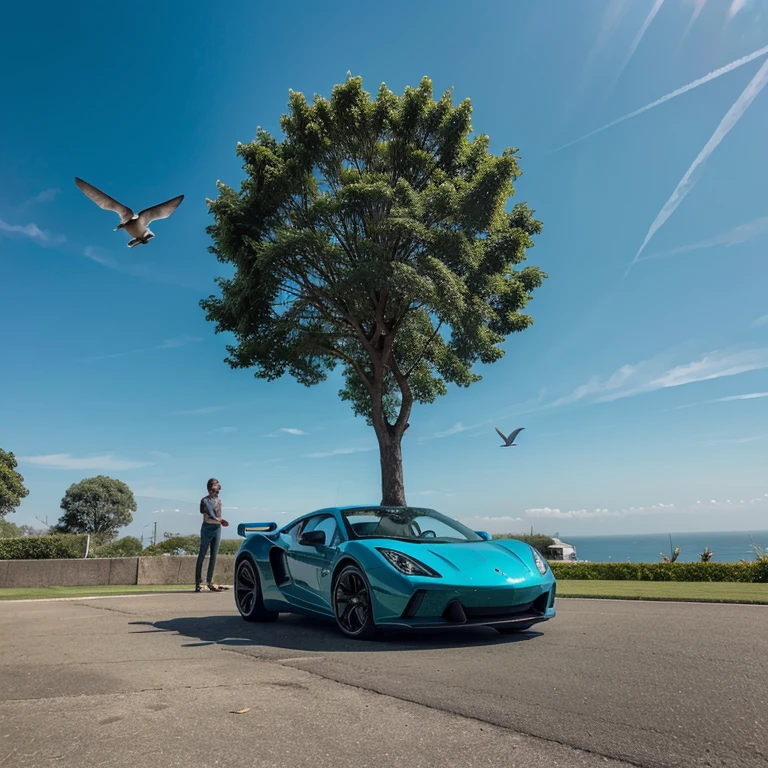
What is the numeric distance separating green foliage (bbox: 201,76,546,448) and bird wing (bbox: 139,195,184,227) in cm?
306

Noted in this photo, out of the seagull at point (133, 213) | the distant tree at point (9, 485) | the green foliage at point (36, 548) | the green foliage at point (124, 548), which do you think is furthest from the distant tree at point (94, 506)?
the seagull at point (133, 213)

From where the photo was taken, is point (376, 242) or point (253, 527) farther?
point (376, 242)

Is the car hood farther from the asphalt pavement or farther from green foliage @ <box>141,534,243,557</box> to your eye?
green foliage @ <box>141,534,243,557</box>

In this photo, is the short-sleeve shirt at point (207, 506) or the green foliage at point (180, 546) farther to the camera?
the green foliage at point (180, 546)

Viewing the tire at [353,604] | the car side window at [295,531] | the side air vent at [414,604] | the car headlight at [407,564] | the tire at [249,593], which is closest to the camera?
the side air vent at [414,604]

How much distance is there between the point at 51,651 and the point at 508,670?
389 cm

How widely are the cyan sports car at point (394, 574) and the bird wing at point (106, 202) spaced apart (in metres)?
10.3

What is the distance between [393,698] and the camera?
3.57 m

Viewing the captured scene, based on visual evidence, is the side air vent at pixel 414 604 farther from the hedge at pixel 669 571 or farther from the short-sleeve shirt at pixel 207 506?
the hedge at pixel 669 571

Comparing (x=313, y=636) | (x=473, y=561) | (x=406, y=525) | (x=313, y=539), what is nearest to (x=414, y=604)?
(x=473, y=561)

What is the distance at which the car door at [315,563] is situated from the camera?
6.38 m

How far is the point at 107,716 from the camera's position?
3287 millimetres

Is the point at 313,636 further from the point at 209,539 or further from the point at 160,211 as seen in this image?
the point at 160,211

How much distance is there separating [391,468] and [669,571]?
7.73 m
